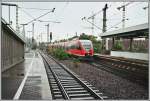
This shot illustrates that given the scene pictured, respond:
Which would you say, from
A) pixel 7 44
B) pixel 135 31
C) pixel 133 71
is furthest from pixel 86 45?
pixel 133 71

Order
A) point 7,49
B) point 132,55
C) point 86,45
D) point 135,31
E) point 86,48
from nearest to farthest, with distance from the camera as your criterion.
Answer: point 7,49, point 135,31, point 132,55, point 86,48, point 86,45

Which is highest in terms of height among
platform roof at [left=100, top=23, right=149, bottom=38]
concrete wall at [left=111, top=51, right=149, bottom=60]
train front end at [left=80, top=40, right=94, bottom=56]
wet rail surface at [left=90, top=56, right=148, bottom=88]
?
platform roof at [left=100, top=23, right=149, bottom=38]

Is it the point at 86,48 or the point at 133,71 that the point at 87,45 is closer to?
the point at 86,48

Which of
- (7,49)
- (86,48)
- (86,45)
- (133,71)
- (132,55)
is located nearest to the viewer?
(133,71)

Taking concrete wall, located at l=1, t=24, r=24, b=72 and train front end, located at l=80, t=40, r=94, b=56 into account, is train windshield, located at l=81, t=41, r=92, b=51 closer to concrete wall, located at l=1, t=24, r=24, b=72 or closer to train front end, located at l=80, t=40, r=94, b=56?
train front end, located at l=80, t=40, r=94, b=56

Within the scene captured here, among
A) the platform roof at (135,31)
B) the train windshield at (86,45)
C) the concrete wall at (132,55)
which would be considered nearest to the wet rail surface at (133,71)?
the platform roof at (135,31)

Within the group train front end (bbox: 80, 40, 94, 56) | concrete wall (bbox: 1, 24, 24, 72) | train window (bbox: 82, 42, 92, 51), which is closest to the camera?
concrete wall (bbox: 1, 24, 24, 72)

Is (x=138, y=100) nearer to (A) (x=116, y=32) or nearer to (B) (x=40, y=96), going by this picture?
(B) (x=40, y=96)

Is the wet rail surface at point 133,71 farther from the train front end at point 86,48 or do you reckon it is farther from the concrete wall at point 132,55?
the train front end at point 86,48

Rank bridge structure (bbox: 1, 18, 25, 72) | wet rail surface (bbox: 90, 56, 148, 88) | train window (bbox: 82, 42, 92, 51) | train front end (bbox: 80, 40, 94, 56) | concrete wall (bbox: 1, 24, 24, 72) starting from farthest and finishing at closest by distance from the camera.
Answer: train window (bbox: 82, 42, 92, 51) < train front end (bbox: 80, 40, 94, 56) < concrete wall (bbox: 1, 24, 24, 72) < bridge structure (bbox: 1, 18, 25, 72) < wet rail surface (bbox: 90, 56, 148, 88)

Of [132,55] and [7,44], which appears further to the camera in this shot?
[132,55]

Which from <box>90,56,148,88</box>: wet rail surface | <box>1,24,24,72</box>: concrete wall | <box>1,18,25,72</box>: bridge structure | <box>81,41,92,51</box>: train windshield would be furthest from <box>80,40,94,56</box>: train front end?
<box>1,18,25,72</box>: bridge structure

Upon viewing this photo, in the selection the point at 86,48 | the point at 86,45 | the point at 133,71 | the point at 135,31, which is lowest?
the point at 133,71

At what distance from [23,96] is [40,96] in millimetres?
666
